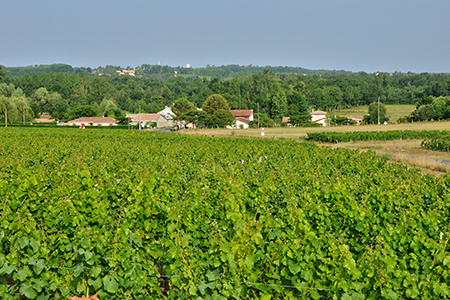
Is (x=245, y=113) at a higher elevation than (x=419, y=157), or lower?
higher

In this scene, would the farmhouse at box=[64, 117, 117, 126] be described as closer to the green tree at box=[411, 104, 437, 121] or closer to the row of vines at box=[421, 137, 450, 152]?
the green tree at box=[411, 104, 437, 121]

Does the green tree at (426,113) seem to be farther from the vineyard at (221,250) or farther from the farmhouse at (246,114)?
the vineyard at (221,250)

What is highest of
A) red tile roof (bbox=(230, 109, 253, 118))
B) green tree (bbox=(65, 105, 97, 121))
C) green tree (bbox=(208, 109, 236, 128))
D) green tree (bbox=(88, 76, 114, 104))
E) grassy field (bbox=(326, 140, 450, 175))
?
green tree (bbox=(88, 76, 114, 104))

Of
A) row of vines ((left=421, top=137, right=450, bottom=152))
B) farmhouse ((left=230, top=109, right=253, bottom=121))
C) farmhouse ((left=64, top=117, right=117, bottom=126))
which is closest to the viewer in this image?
row of vines ((left=421, top=137, right=450, bottom=152))

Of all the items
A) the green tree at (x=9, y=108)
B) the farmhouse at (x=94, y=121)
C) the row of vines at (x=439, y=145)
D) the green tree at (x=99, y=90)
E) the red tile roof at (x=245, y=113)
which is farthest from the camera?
the green tree at (x=99, y=90)

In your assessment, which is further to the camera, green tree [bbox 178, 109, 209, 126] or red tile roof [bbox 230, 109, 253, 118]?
red tile roof [bbox 230, 109, 253, 118]

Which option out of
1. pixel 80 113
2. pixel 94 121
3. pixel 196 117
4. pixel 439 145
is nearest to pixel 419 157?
pixel 439 145

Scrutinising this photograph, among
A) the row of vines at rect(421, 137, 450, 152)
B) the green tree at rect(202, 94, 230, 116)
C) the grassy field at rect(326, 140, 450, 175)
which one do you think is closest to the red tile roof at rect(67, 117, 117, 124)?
the green tree at rect(202, 94, 230, 116)

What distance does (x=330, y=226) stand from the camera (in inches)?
315

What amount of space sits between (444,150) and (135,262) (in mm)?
36128

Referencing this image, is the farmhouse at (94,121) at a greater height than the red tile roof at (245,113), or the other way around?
the red tile roof at (245,113)

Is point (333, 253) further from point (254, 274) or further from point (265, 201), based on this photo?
point (265, 201)

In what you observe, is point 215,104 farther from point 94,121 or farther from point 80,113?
point 80,113

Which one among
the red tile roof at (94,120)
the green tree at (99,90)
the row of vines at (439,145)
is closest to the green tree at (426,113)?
the row of vines at (439,145)
